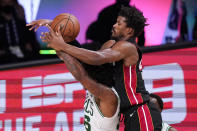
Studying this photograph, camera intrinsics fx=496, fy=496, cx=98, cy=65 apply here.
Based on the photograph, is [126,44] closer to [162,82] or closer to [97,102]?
[97,102]

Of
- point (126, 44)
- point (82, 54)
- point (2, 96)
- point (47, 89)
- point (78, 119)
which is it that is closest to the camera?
point (82, 54)

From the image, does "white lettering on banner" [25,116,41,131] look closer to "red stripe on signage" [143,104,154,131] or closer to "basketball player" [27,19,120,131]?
"basketball player" [27,19,120,131]

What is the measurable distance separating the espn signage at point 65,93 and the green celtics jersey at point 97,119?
1.29 meters

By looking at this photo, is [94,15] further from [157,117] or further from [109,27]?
[157,117]

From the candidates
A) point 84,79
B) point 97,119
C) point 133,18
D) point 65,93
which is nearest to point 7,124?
point 65,93

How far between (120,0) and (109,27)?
1.37ft

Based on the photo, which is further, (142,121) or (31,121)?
(31,121)

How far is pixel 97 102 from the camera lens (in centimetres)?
486

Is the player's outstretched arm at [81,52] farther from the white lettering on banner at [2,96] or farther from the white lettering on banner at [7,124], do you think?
the white lettering on banner at [7,124]

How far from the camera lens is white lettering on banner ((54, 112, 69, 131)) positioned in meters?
6.25

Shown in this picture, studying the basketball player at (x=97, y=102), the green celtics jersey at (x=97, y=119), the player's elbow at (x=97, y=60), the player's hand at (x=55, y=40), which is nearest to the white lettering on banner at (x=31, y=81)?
the basketball player at (x=97, y=102)

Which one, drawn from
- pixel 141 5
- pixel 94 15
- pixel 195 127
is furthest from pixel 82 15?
pixel 195 127

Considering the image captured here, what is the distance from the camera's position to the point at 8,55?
6684mm

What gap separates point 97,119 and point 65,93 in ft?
4.64
